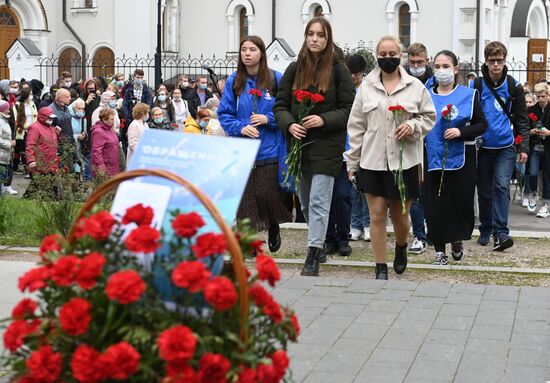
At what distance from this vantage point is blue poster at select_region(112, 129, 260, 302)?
13.7ft

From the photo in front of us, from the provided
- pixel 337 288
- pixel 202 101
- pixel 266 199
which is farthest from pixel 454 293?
pixel 202 101

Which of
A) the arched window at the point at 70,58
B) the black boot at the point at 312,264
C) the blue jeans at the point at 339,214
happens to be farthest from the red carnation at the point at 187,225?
the arched window at the point at 70,58

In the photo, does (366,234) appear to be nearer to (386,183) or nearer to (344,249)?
(344,249)

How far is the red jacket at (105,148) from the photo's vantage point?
15.7m

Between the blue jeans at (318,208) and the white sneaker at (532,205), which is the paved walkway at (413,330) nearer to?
the blue jeans at (318,208)

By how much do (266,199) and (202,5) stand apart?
109 feet

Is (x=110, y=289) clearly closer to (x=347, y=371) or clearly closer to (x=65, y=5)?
(x=347, y=371)

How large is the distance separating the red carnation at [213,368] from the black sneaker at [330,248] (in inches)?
259

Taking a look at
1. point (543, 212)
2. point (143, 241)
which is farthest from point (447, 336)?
point (543, 212)

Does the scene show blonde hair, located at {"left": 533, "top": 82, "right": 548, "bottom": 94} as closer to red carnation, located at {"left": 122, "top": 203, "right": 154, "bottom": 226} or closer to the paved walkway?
the paved walkway

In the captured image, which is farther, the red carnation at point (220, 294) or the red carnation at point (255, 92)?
the red carnation at point (255, 92)

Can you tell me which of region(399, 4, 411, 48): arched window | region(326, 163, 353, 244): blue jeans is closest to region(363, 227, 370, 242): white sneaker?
region(326, 163, 353, 244): blue jeans

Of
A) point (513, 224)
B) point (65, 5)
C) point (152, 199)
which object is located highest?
point (65, 5)

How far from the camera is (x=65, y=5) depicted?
4072cm
